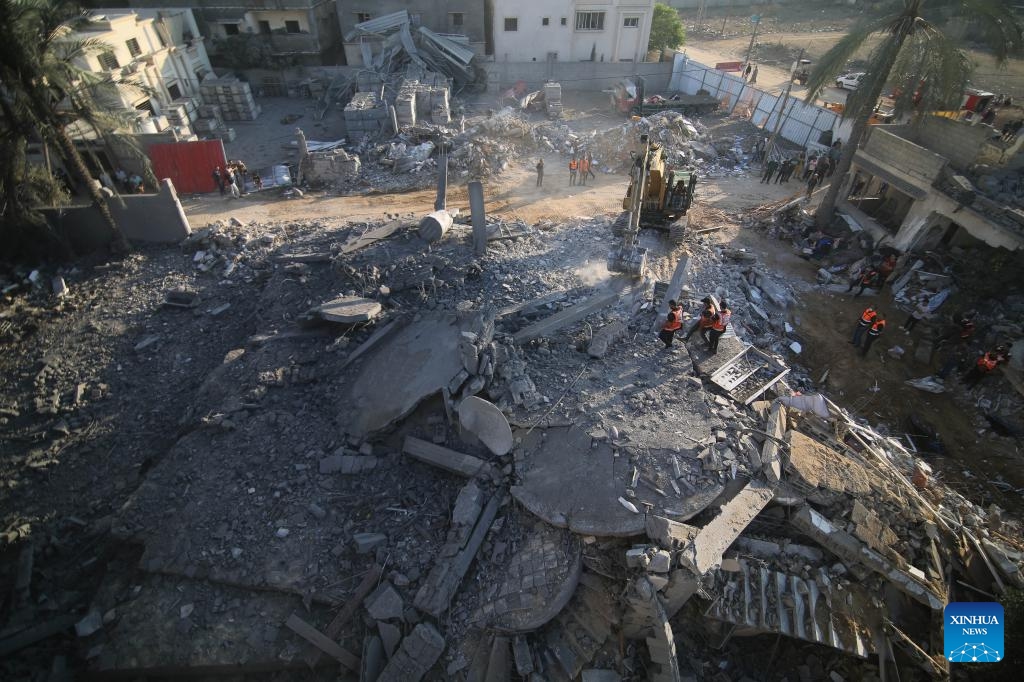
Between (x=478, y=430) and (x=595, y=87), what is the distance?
2862cm

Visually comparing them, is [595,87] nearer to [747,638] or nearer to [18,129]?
[18,129]

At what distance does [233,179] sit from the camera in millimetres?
17688

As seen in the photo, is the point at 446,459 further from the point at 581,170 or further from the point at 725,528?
the point at 581,170

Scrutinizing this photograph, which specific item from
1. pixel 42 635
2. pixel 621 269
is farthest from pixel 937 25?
pixel 42 635

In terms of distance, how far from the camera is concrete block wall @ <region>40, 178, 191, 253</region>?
13.8 m

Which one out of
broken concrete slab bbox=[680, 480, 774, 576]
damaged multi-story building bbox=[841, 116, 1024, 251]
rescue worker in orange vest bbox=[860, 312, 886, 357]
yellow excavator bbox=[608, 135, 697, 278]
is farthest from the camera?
yellow excavator bbox=[608, 135, 697, 278]

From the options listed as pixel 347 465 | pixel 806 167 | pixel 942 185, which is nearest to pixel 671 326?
pixel 347 465

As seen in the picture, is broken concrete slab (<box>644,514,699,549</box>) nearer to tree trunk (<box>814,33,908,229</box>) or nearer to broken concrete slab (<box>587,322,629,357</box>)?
broken concrete slab (<box>587,322,629,357</box>)

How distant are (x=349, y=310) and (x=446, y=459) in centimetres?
417

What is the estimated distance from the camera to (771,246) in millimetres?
15906

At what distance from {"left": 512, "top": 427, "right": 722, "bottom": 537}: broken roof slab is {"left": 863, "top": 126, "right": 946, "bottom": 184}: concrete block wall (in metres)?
12.9

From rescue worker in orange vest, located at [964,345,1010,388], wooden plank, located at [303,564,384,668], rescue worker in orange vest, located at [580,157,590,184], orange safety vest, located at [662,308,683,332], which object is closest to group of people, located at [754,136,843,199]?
rescue worker in orange vest, located at [580,157,590,184]

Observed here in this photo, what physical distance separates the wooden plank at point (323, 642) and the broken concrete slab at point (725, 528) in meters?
4.60

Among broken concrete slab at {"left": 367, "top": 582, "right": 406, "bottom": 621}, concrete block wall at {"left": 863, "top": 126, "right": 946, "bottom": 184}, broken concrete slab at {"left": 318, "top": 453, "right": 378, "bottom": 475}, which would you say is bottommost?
broken concrete slab at {"left": 367, "top": 582, "right": 406, "bottom": 621}
